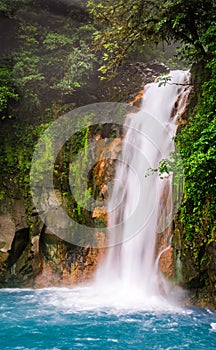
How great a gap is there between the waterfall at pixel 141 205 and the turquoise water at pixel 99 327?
85 cm

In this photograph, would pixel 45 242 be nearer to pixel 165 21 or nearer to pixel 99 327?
pixel 99 327

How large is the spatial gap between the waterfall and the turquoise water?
847 mm

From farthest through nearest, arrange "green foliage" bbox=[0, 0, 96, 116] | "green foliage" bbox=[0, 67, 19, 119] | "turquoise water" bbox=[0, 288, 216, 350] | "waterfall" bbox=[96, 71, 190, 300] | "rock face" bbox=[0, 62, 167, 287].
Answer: "green foliage" bbox=[0, 0, 96, 116] → "green foliage" bbox=[0, 67, 19, 119] → "rock face" bbox=[0, 62, 167, 287] → "waterfall" bbox=[96, 71, 190, 300] → "turquoise water" bbox=[0, 288, 216, 350]

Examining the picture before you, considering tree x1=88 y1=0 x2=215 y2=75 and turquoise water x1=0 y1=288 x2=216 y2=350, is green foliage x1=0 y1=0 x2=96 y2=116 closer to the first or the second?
tree x1=88 y1=0 x2=215 y2=75

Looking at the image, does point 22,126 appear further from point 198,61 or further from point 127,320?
point 127,320

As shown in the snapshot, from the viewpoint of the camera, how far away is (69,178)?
847 centimetres

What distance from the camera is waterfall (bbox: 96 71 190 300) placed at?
644 centimetres

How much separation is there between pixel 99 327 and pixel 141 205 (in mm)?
2769

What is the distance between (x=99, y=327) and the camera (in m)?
4.92

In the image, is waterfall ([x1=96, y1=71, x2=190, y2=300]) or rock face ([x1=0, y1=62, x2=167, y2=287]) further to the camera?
rock face ([x1=0, y1=62, x2=167, y2=287])

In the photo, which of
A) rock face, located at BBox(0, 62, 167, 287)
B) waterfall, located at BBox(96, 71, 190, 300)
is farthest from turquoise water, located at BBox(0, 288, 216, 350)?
rock face, located at BBox(0, 62, 167, 287)

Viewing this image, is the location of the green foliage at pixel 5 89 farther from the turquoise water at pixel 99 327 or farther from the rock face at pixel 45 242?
the turquoise water at pixel 99 327

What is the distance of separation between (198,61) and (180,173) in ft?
8.62

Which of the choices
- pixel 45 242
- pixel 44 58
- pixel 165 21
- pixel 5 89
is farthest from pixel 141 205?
pixel 44 58
